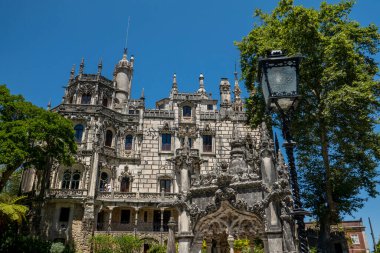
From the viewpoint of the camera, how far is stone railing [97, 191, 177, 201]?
31.3m

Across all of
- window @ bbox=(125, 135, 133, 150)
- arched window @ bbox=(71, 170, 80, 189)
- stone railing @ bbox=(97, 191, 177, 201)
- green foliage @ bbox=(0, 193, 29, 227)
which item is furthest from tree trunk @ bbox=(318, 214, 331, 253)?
arched window @ bbox=(71, 170, 80, 189)

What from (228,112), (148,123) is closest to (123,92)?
(148,123)

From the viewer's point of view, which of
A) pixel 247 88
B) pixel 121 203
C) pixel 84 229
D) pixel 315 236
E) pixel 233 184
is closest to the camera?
pixel 233 184

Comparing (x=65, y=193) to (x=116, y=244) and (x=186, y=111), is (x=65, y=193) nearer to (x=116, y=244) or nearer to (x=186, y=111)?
(x=116, y=244)

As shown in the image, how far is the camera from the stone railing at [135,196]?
103 feet

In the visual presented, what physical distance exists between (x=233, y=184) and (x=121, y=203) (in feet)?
75.3

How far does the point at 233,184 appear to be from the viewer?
34.4ft

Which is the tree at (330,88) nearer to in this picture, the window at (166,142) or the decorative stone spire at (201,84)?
the window at (166,142)

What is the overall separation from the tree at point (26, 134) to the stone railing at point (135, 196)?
16.2ft

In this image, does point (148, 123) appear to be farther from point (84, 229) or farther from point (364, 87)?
point (364, 87)

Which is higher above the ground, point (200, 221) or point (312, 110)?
point (312, 110)

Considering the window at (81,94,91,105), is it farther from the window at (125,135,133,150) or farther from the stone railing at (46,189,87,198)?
the stone railing at (46,189,87,198)

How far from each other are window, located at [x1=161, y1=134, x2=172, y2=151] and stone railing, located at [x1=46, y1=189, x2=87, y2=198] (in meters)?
9.81

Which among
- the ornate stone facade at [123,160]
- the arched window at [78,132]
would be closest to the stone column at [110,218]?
the ornate stone facade at [123,160]
